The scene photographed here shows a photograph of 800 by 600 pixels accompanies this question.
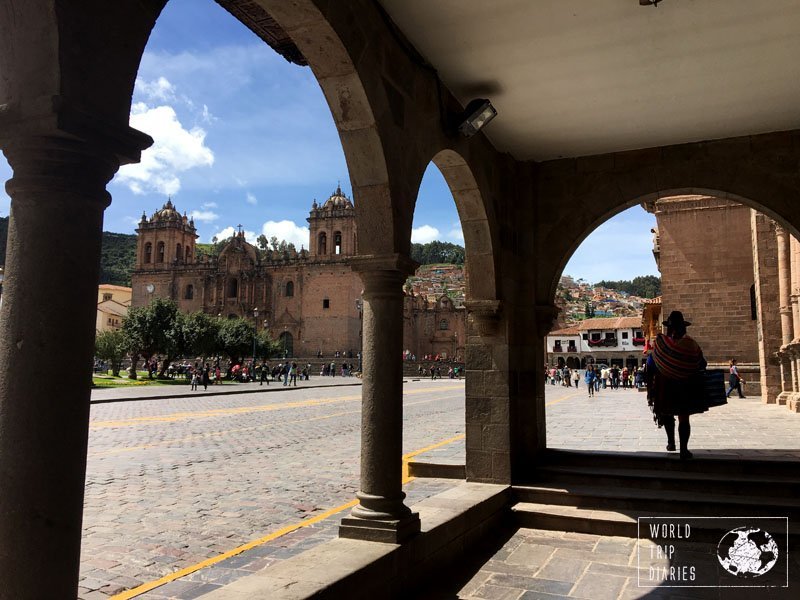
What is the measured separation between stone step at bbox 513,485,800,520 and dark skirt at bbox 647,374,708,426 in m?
0.80

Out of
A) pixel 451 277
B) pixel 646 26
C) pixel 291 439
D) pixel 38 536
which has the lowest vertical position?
pixel 291 439

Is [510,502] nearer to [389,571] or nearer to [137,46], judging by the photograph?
[389,571]

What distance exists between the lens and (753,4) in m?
3.93

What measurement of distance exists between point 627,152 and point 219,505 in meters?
5.70

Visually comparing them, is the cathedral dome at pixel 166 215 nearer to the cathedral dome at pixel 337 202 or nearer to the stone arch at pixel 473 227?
the cathedral dome at pixel 337 202

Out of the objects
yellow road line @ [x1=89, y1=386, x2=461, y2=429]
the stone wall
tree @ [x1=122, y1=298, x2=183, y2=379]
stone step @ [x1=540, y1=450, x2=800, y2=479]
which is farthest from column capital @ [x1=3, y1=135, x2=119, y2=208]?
tree @ [x1=122, y1=298, x2=183, y2=379]

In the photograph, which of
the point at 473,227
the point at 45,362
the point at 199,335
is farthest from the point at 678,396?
the point at 199,335

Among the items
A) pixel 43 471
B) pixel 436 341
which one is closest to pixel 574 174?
pixel 43 471

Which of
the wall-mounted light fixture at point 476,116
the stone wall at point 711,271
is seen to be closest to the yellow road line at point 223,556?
the wall-mounted light fixture at point 476,116

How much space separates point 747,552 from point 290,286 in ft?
205

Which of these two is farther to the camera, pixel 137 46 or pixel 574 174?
pixel 574 174

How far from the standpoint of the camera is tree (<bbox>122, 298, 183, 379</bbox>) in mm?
39438

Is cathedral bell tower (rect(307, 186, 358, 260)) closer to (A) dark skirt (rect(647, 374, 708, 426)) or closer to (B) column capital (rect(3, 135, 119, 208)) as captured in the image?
(A) dark skirt (rect(647, 374, 708, 426))

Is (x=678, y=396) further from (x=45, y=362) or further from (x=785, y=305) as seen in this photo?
(x=785, y=305)
